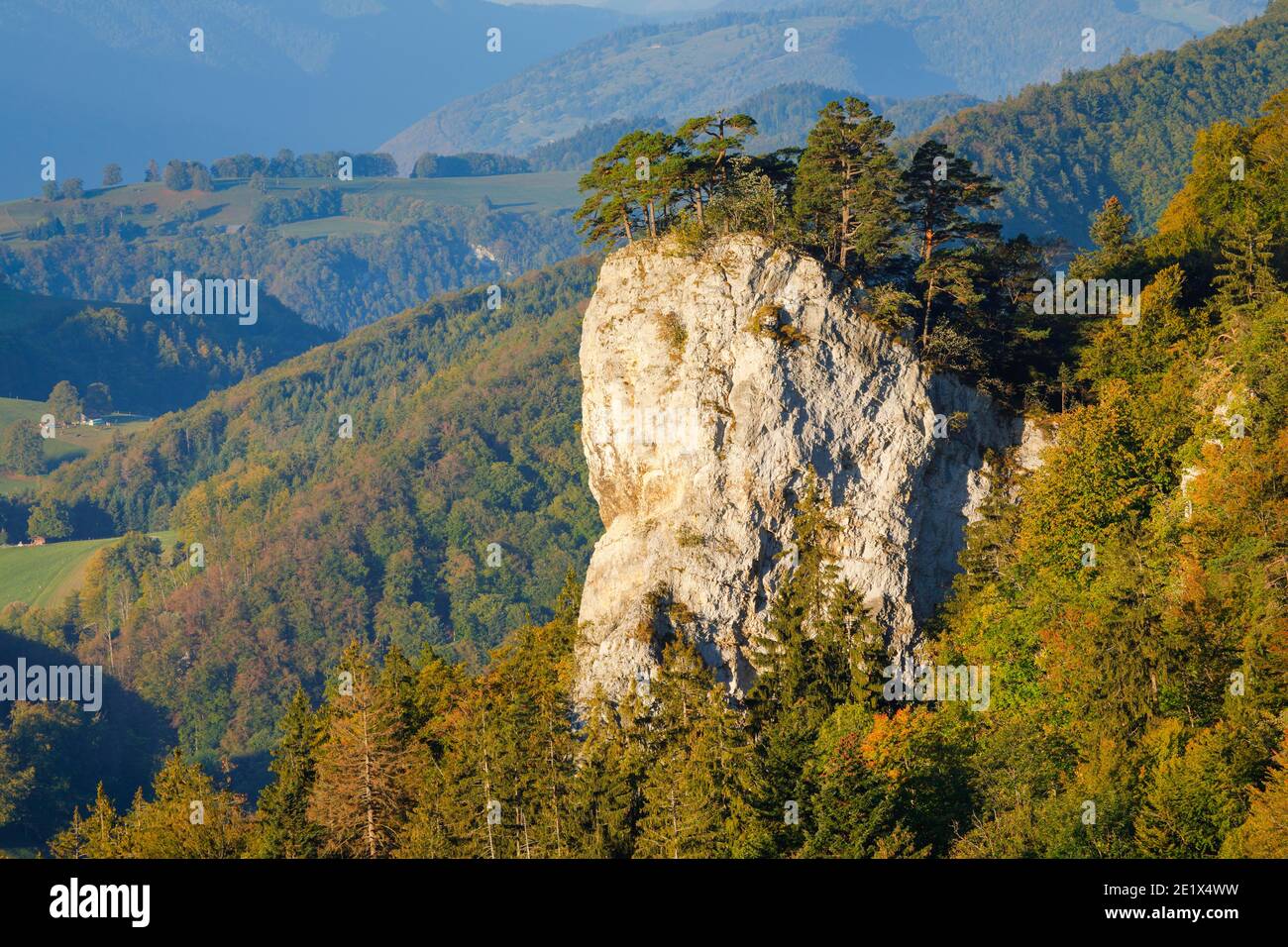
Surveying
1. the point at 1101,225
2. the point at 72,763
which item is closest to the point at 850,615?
the point at 1101,225

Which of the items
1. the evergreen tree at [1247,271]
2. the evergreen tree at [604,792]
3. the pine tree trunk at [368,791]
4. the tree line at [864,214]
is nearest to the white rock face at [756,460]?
the tree line at [864,214]

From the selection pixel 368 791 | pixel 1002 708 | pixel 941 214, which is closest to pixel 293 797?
pixel 368 791

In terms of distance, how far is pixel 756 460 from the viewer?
5278 cm

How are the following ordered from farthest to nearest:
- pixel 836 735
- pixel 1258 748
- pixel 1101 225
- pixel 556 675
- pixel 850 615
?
pixel 1101 225 → pixel 556 675 → pixel 850 615 → pixel 836 735 → pixel 1258 748

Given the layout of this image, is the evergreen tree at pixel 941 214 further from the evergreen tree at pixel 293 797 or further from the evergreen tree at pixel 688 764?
the evergreen tree at pixel 293 797

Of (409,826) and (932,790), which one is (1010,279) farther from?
(409,826)

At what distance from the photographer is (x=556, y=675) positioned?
5581cm

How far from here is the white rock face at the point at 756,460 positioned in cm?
5241

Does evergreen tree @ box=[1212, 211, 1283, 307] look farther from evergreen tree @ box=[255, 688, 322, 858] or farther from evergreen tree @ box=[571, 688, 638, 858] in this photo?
evergreen tree @ box=[255, 688, 322, 858]

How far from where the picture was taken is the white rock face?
172 feet

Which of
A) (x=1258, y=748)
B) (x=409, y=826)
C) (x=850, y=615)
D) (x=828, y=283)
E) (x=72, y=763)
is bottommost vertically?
(x=72, y=763)

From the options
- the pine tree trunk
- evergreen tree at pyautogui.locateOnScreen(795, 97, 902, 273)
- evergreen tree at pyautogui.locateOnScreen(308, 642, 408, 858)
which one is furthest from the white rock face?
the pine tree trunk

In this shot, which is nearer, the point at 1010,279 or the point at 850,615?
the point at 850,615
